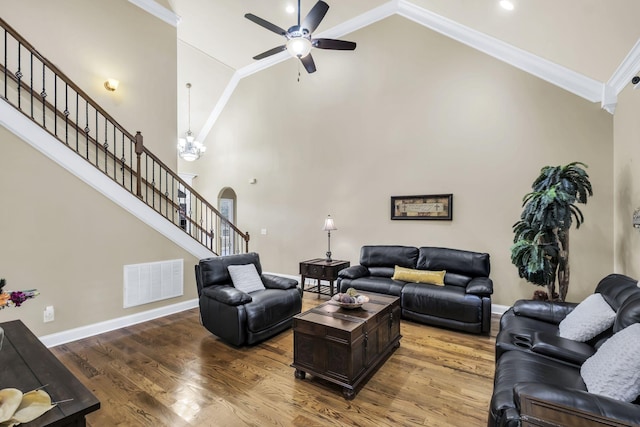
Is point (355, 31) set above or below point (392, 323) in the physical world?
above

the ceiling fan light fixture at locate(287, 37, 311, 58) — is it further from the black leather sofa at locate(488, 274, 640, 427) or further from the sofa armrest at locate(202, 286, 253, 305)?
the black leather sofa at locate(488, 274, 640, 427)

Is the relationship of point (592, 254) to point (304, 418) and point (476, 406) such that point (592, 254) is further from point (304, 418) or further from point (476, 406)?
point (304, 418)

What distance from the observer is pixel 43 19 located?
4074 mm

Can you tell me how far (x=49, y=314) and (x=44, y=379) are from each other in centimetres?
269

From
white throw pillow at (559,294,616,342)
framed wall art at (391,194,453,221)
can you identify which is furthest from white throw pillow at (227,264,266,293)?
white throw pillow at (559,294,616,342)

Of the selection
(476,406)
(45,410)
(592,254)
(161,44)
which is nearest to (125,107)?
(161,44)

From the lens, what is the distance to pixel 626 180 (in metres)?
3.35

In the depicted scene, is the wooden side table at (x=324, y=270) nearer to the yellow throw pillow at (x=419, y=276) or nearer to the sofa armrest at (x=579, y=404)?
the yellow throw pillow at (x=419, y=276)

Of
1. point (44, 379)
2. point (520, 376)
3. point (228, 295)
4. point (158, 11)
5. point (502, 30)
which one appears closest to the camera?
point (44, 379)

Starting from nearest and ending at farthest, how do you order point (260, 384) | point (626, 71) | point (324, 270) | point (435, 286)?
point (260, 384), point (626, 71), point (435, 286), point (324, 270)

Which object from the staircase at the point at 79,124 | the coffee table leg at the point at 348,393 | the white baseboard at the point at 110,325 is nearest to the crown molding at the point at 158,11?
the staircase at the point at 79,124

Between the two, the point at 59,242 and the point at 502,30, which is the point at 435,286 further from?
the point at 59,242

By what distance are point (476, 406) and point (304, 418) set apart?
129 cm

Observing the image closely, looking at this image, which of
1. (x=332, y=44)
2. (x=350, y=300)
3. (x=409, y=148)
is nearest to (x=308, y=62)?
(x=332, y=44)
